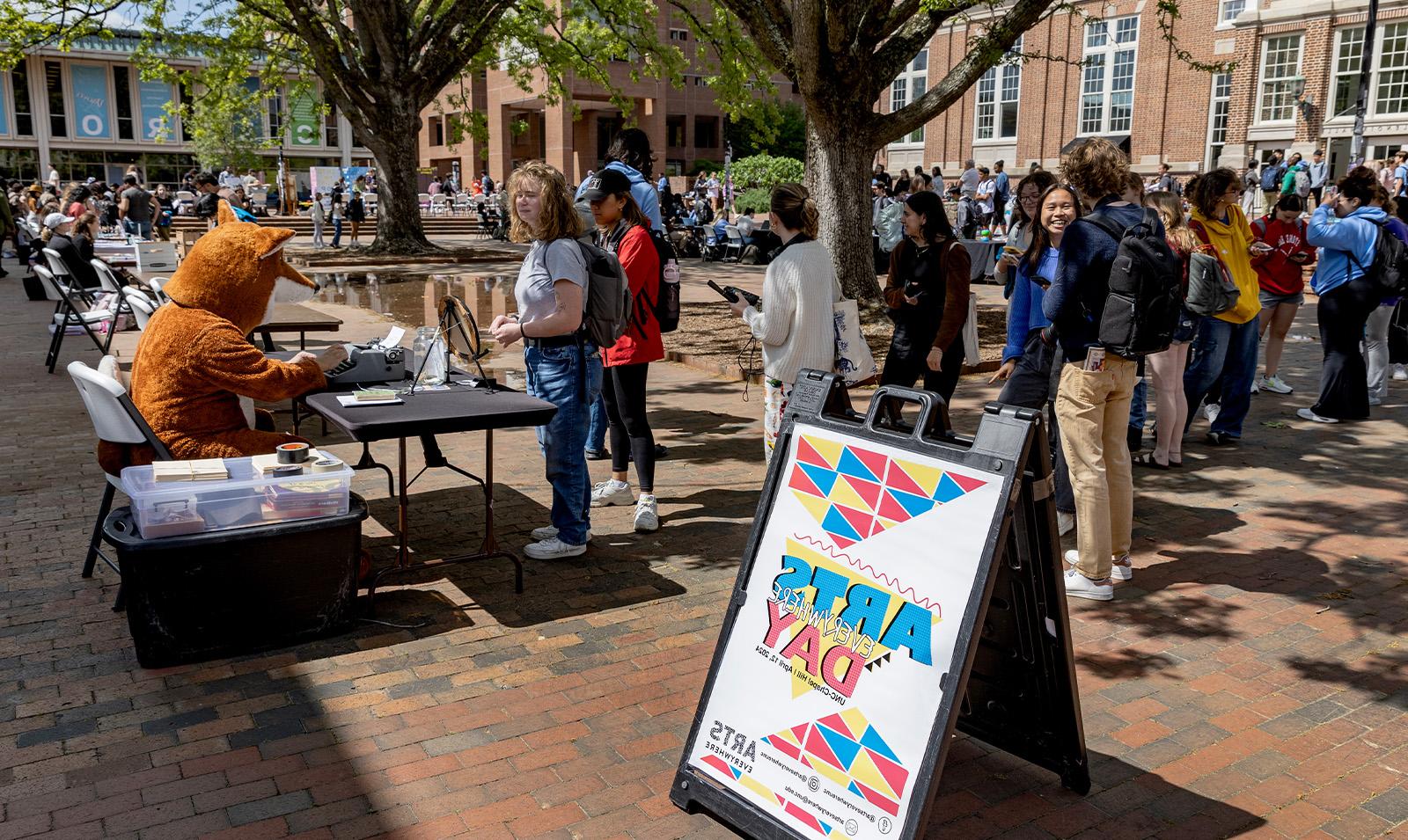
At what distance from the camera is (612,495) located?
21.5ft

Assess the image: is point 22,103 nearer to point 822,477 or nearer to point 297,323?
point 297,323

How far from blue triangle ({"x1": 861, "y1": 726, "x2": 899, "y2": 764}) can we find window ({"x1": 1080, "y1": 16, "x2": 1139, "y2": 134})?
144 ft

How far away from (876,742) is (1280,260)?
7919mm

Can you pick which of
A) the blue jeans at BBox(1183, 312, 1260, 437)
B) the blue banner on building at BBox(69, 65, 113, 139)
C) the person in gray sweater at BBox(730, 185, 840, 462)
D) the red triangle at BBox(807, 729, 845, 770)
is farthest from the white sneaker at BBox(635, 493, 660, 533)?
the blue banner on building at BBox(69, 65, 113, 139)

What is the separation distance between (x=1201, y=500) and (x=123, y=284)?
11.1m

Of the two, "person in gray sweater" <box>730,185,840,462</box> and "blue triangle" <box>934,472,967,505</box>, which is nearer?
"blue triangle" <box>934,472,967,505</box>

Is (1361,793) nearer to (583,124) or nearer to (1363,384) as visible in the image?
(1363,384)

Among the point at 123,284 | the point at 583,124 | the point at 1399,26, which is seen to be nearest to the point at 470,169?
the point at 583,124

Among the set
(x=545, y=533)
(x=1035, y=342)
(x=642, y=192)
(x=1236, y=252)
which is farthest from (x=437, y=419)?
(x=1236, y=252)

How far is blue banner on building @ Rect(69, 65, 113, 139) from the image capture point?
6372cm

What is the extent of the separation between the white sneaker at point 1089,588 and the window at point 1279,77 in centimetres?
3771

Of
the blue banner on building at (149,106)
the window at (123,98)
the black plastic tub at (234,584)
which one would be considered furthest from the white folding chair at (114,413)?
the window at (123,98)

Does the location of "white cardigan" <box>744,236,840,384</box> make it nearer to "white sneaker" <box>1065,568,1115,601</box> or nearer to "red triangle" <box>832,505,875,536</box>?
"white sneaker" <box>1065,568,1115,601</box>

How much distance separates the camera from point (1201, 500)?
6777 mm
